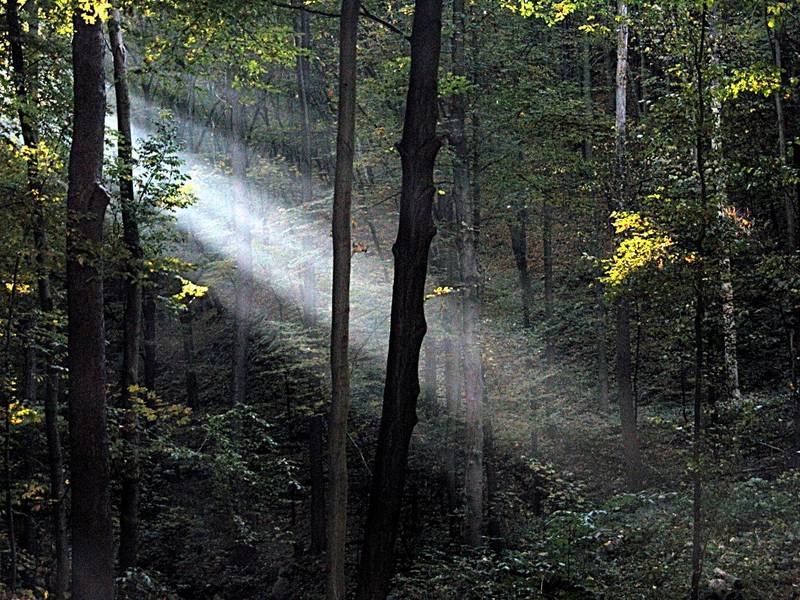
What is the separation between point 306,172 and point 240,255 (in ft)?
9.75

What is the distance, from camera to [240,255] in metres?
21.3

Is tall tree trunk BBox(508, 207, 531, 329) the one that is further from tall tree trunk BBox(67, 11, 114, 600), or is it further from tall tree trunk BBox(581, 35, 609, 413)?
tall tree trunk BBox(67, 11, 114, 600)

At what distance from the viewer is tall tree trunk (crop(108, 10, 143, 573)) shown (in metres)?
12.0

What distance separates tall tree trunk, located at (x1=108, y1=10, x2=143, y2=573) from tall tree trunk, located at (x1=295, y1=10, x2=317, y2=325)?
4895 mm

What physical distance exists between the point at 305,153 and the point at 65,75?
813 cm

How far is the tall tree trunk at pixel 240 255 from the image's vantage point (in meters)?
20.5

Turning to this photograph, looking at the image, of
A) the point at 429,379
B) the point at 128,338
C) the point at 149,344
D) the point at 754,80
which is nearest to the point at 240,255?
the point at 149,344

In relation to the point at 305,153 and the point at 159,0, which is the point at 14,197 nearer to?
the point at 159,0

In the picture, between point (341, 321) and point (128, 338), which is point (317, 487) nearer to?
point (128, 338)

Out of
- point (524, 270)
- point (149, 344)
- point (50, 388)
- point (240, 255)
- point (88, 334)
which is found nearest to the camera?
point (88, 334)

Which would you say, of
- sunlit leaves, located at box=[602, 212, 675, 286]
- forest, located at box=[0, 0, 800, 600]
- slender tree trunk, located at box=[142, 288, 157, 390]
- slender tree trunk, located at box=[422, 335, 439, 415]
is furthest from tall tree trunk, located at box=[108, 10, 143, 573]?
slender tree trunk, located at box=[422, 335, 439, 415]

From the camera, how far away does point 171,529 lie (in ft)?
67.5

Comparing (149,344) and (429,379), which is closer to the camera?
(149,344)

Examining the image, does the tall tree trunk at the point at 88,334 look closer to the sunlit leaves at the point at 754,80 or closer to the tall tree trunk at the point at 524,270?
the sunlit leaves at the point at 754,80
